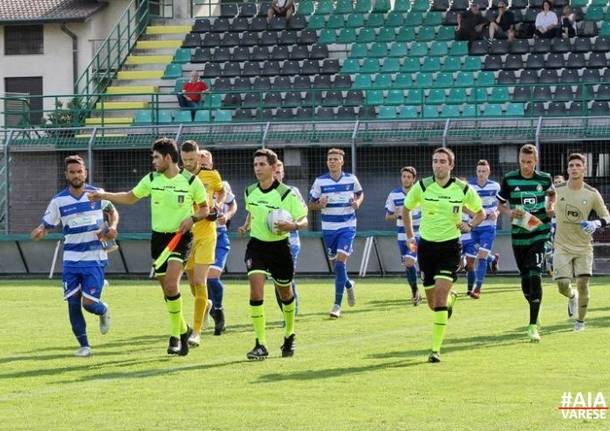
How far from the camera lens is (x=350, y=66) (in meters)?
36.2

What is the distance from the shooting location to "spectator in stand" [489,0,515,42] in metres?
35.8

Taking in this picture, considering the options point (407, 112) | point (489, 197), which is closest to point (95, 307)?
point (489, 197)

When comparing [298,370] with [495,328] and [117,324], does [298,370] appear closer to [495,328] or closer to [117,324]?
[495,328]

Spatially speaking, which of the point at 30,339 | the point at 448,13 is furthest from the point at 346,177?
the point at 448,13

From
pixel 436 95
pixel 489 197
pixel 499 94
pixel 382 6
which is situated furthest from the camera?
pixel 382 6

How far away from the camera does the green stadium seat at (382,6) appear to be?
38.6 meters

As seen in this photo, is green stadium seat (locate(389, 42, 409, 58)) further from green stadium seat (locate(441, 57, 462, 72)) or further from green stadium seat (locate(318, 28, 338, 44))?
green stadium seat (locate(318, 28, 338, 44))

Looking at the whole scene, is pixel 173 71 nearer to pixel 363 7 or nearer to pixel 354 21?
pixel 354 21

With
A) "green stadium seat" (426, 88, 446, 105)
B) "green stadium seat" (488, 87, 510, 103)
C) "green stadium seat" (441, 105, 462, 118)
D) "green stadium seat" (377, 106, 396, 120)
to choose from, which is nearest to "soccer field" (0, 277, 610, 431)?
Answer: "green stadium seat" (441, 105, 462, 118)

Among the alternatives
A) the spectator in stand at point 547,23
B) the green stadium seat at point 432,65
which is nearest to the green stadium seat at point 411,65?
the green stadium seat at point 432,65

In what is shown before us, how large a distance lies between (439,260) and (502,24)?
22.4 meters

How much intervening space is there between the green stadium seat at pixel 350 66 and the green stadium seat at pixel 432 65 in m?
1.66

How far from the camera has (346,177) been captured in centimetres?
2034

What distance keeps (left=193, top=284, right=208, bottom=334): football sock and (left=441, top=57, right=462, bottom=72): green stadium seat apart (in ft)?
66.5
